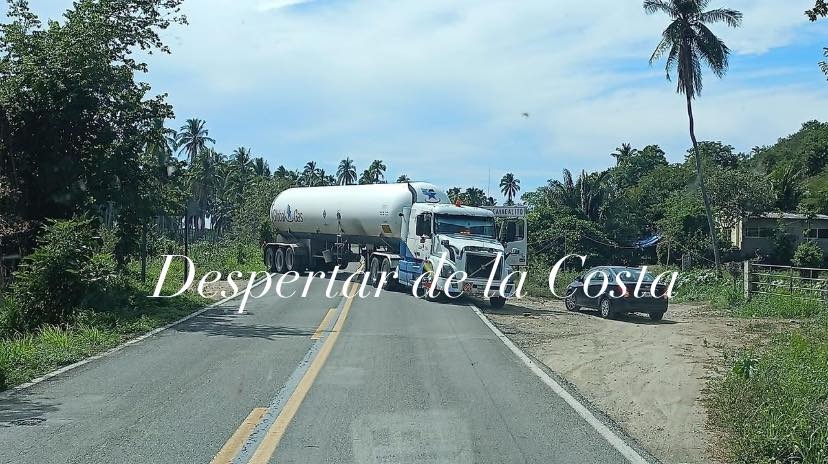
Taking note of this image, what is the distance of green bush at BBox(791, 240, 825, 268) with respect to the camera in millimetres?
46250

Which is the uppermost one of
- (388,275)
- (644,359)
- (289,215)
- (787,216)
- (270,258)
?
(787,216)

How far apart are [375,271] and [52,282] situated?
14.9 m

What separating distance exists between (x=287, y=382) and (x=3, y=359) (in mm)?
4280

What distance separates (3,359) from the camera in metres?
11.4

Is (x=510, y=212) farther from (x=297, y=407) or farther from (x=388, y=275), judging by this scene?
(x=297, y=407)

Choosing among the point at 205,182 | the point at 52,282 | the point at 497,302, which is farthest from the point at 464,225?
the point at 205,182

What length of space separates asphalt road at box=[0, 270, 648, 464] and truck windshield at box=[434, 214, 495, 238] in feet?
34.8

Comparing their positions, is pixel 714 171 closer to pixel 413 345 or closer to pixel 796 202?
pixel 796 202

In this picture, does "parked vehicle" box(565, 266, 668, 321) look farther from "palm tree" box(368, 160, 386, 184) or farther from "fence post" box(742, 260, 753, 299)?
"palm tree" box(368, 160, 386, 184)

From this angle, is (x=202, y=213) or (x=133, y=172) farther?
(x=202, y=213)

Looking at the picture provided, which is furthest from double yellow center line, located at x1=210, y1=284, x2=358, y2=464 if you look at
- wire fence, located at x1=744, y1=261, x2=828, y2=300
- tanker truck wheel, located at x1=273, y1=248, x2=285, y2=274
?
tanker truck wheel, located at x1=273, y1=248, x2=285, y2=274

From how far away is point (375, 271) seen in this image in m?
30.5

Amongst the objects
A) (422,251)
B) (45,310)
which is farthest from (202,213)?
(45,310)

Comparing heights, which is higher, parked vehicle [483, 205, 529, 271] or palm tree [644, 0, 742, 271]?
palm tree [644, 0, 742, 271]
